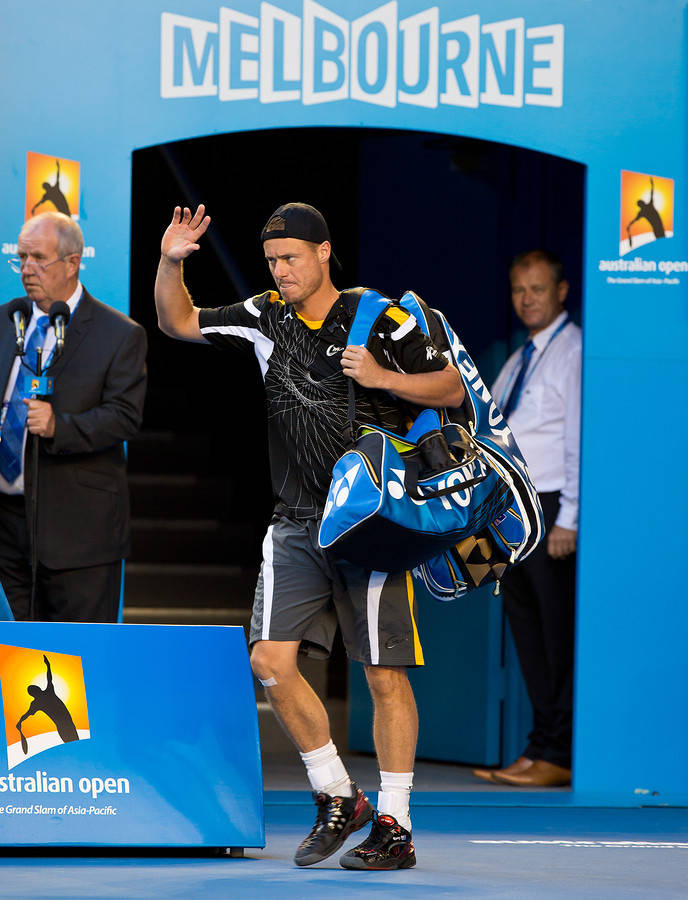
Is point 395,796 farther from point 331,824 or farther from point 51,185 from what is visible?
point 51,185

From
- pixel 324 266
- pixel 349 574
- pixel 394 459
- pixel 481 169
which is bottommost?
pixel 349 574

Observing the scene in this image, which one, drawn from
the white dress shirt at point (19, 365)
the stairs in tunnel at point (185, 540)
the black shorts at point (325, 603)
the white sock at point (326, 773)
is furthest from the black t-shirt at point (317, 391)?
the stairs in tunnel at point (185, 540)

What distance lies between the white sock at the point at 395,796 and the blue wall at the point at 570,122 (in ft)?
7.04

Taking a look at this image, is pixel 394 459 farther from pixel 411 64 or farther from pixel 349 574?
pixel 411 64

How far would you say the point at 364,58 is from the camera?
22.4ft

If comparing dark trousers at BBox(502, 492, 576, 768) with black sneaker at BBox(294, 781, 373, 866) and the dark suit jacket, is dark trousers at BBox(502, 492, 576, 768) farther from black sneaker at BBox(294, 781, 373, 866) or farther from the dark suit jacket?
black sneaker at BBox(294, 781, 373, 866)

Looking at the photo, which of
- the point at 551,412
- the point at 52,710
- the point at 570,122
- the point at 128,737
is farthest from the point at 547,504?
the point at 52,710

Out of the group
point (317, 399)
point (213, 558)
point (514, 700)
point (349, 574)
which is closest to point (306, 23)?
point (317, 399)

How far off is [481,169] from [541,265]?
36.8 inches

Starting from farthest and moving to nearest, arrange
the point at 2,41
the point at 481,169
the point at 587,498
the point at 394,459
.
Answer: the point at 481,169
the point at 587,498
the point at 2,41
the point at 394,459

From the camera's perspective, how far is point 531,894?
178 inches

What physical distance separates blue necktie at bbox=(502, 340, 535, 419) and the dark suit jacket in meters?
2.00

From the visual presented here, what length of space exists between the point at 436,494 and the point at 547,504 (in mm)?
2802

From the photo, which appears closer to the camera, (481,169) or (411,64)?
(411,64)
